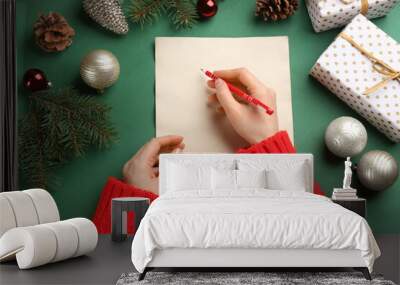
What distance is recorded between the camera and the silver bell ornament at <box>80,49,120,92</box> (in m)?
5.40

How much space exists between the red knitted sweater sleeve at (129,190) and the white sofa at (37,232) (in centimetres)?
92

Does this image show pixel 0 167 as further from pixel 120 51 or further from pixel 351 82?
pixel 351 82

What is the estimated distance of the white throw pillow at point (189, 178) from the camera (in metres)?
5.01

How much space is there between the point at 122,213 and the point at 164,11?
1.85 m

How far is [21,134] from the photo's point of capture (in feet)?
17.6

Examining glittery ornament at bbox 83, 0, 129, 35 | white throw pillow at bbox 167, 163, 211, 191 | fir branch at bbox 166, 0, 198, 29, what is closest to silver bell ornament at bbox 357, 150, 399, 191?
white throw pillow at bbox 167, 163, 211, 191

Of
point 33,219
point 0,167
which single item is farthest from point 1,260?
point 0,167

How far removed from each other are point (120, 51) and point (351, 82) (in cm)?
200

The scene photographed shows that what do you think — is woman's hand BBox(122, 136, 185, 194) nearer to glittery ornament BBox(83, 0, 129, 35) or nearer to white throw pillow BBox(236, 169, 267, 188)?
white throw pillow BBox(236, 169, 267, 188)

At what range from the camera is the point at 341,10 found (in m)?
5.45

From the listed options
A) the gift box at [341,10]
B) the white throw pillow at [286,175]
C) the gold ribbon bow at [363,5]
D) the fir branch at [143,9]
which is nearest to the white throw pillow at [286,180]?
the white throw pillow at [286,175]

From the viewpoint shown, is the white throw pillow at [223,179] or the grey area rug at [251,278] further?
the white throw pillow at [223,179]

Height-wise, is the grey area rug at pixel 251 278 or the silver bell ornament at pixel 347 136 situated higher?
the silver bell ornament at pixel 347 136

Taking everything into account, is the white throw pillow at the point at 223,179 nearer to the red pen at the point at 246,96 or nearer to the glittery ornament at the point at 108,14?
the red pen at the point at 246,96
